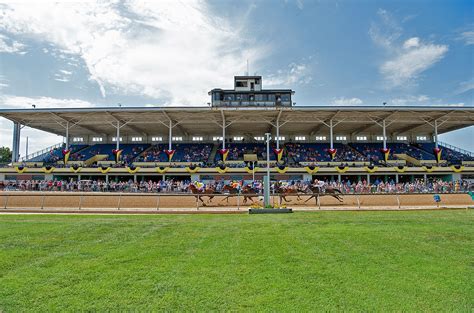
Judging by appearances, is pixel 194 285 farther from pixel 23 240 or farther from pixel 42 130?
pixel 42 130

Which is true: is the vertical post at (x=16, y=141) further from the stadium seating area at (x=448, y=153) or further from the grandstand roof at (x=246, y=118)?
the stadium seating area at (x=448, y=153)

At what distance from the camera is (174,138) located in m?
48.3

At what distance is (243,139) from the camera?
47.0m

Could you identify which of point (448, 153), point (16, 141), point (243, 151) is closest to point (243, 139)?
point (243, 151)

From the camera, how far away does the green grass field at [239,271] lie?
11.4 ft

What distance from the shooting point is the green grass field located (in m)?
3.49

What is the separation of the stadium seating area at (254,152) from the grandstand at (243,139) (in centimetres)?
14

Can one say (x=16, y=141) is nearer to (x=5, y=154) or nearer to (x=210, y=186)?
(x=210, y=186)

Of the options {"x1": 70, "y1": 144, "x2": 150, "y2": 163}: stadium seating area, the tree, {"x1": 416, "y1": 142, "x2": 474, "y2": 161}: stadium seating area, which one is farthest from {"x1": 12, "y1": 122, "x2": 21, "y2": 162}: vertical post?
{"x1": 416, "y1": 142, "x2": 474, "y2": 161}: stadium seating area

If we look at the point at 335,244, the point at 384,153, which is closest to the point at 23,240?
the point at 335,244

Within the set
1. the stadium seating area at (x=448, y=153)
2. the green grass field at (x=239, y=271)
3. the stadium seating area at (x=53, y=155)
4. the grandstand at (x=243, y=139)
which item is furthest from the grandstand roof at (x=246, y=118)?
the green grass field at (x=239, y=271)

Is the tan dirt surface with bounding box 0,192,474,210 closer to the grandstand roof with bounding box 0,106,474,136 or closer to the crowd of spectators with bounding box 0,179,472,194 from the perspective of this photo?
the crowd of spectators with bounding box 0,179,472,194

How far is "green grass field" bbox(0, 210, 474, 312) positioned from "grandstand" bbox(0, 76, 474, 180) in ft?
93.0

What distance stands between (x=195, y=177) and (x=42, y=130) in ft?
93.7
